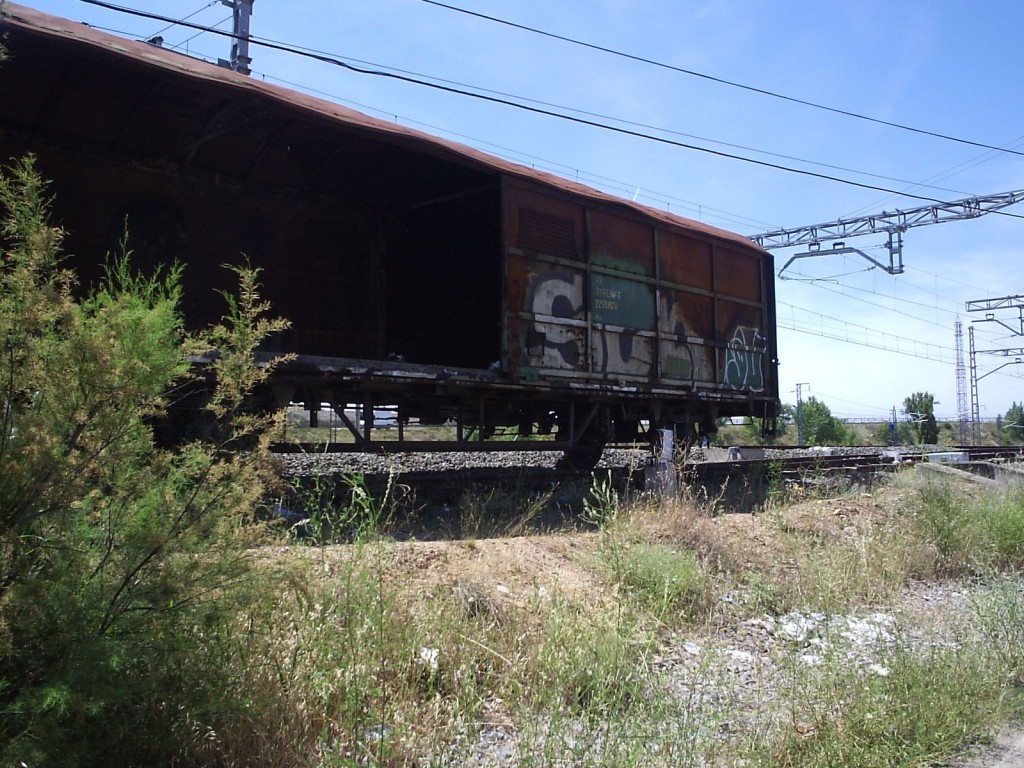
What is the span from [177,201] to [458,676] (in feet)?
25.8

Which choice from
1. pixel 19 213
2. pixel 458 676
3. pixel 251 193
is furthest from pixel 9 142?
pixel 458 676

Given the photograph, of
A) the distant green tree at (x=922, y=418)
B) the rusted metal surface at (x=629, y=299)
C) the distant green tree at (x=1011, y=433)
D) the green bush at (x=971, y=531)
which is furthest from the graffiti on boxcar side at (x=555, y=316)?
the distant green tree at (x=1011, y=433)

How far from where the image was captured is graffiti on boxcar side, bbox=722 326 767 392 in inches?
489

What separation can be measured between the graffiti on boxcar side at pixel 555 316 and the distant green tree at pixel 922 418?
31.4 m

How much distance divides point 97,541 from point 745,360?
11.4 meters

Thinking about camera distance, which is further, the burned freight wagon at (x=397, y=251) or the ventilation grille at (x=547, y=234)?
the ventilation grille at (x=547, y=234)

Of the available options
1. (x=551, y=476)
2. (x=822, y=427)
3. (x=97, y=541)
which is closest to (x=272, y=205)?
(x=551, y=476)

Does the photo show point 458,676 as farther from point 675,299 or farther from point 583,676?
point 675,299

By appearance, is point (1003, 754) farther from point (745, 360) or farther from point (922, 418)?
point (922, 418)

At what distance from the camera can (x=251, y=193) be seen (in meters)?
10.2

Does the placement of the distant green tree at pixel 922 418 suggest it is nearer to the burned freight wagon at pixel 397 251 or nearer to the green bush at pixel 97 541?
the burned freight wagon at pixel 397 251

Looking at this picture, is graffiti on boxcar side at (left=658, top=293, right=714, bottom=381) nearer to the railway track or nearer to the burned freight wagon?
the burned freight wagon

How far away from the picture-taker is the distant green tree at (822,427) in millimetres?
42928

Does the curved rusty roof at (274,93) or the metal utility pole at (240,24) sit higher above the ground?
the metal utility pole at (240,24)
